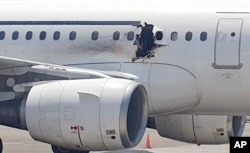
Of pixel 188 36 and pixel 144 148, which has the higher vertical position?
pixel 188 36

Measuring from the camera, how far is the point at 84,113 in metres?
17.0

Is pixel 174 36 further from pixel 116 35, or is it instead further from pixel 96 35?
pixel 96 35

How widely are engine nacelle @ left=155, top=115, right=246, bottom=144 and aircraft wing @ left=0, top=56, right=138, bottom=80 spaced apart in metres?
2.83

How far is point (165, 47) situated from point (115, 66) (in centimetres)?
106

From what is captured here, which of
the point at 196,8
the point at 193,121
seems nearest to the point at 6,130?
the point at 193,121

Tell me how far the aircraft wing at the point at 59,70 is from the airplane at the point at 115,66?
2cm

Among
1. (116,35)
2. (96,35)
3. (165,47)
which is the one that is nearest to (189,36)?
(165,47)

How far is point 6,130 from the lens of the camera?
33.2 metres

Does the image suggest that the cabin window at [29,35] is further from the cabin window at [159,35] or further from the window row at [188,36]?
the window row at [188,36]

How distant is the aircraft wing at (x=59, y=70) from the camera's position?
708 inches

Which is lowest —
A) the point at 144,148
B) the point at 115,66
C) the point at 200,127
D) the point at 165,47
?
the point at 144,148

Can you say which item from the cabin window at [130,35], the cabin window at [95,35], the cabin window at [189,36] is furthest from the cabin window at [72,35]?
the cabin window at [189,36]

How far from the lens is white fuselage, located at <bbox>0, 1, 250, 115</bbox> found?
1844cm

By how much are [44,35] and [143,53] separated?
219 centimetres
